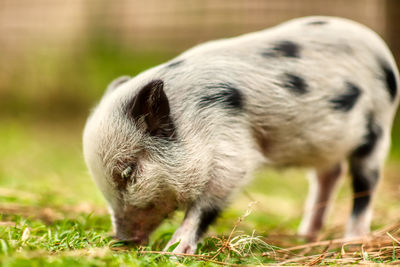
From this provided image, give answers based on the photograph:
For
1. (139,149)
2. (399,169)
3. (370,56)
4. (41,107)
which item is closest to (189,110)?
(139,149)

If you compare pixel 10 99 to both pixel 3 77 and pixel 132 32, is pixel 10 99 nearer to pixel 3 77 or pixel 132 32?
pixel 3 77

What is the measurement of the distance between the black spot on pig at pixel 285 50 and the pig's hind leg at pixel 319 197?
131 centimetres

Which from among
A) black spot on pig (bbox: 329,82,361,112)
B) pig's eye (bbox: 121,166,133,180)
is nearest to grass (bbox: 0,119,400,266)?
pig's eye (bbox: 121,166,133,180)

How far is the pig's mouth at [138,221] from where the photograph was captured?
3.16 meters

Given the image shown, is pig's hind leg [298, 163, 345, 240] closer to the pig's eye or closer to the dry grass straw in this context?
the dry grass straw

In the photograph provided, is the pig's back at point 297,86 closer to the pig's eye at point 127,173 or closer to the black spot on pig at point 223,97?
the black spot on pig at point 223,97

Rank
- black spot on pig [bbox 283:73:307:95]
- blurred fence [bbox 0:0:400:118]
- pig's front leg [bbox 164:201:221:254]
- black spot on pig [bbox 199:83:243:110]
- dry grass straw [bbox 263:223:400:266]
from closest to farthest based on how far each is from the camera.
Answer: dry grass straw [bbox 263:223:400:266], pig's front leg [bbox 164:201:221:254], black spot on pig [bbox 199:83:243:110], black spot on pig [bbox 283:73:307:95], blurred fence [bbox 0:0:400:118]

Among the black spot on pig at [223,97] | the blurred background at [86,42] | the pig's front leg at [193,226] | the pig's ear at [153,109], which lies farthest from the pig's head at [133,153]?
the blurred background at [86,42]

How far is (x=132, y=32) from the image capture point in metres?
13.0

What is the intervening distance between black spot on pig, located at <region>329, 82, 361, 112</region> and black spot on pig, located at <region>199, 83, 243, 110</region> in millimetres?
824

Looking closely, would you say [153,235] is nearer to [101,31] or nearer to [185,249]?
[185,249]

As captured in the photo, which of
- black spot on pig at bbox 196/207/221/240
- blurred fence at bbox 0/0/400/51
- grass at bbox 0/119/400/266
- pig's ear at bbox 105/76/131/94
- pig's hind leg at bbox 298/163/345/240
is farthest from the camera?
blurred fence at bbox 0/0/400/51

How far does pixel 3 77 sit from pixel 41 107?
109 centimetres

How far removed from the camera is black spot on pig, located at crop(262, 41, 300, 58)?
3573 mm
